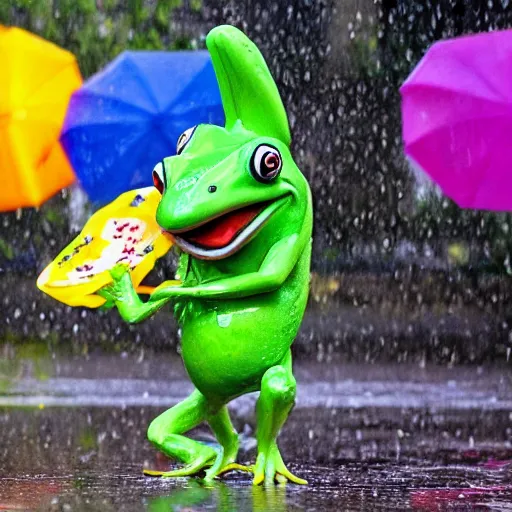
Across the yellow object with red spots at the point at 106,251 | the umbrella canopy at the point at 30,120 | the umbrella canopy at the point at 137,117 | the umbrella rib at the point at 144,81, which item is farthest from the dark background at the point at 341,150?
the yellow object with red spots at the point at 106,251

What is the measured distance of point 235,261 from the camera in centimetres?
493

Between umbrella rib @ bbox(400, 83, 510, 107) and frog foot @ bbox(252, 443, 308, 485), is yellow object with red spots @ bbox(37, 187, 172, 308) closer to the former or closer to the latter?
frog foot @ bbox(252, 443, 308, 485)

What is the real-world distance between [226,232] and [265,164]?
1.02 feet

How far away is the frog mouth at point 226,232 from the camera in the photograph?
15.7 ft

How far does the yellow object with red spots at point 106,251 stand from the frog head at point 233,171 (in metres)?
0.31

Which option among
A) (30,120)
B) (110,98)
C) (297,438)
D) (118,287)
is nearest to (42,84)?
(30,120)

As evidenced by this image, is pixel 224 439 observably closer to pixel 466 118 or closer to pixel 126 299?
pixel 126 299

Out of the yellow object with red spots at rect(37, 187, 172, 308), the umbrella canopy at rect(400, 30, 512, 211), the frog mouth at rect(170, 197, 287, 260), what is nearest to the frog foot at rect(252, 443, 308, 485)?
the frog mouth at rect(170, 197, 287, 260)

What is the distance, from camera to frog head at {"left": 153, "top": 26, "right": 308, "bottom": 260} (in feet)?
15.4

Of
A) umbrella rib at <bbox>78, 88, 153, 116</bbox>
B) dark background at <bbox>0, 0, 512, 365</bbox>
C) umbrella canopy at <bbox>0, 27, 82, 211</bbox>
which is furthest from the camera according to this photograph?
dark background at <bbox>0, 0, 512, 365</bbox>

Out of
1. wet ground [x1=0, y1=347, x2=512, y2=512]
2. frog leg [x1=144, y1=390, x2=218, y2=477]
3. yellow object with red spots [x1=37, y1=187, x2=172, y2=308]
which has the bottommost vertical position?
wet ground [x1=0, y1=347, x2=512, y2=512]

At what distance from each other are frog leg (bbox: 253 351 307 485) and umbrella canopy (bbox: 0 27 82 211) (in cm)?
412

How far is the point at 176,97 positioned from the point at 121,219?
301 cm

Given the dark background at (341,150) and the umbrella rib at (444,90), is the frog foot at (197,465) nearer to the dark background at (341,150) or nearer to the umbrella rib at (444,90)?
the umbrella rib at (444,90)
